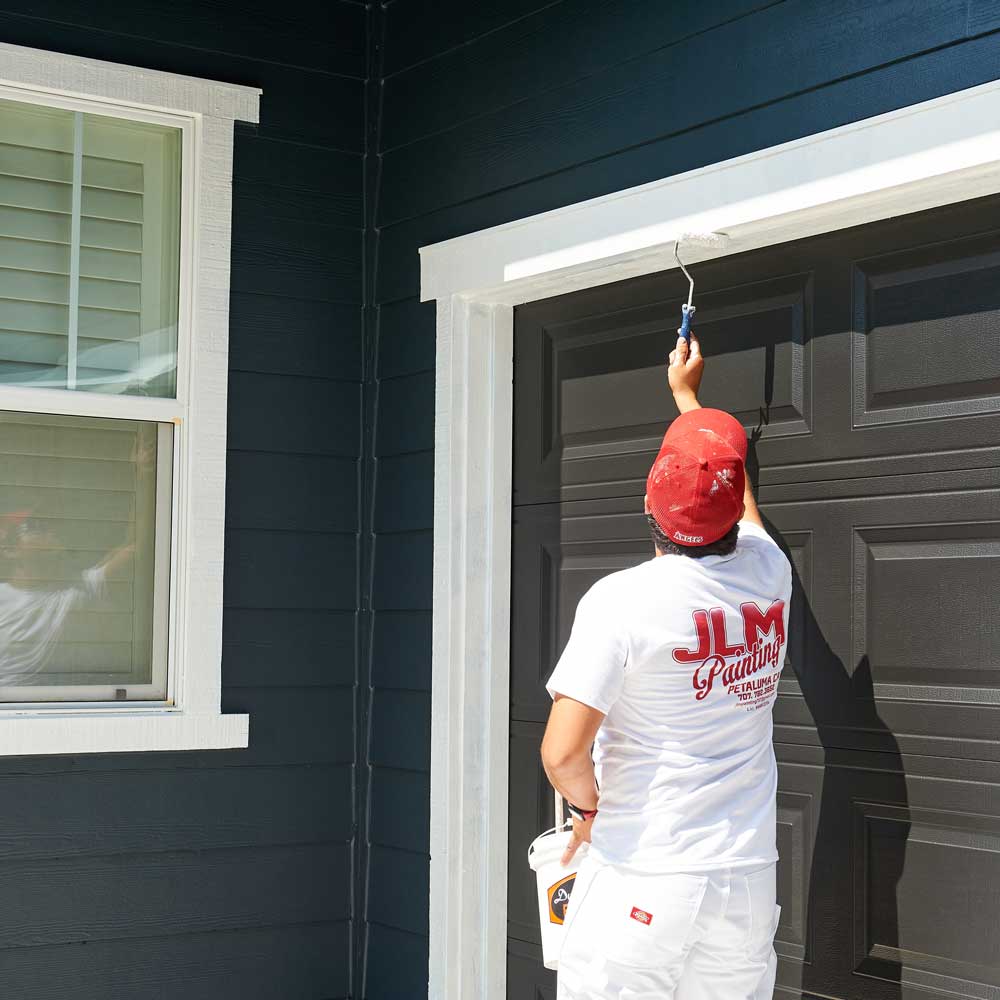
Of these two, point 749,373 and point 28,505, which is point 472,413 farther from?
point 28,505

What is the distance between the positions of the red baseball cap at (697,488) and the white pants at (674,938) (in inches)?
22.3

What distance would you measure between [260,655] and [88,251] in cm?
114

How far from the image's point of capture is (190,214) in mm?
3627

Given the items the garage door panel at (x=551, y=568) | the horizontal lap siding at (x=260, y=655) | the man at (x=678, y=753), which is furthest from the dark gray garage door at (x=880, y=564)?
the horizontal lap siding at (x=260, y=655)

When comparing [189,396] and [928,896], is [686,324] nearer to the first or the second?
[928,896]

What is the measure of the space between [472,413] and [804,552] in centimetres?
105

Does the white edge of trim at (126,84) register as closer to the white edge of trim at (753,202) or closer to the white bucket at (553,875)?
the white edge of trim at (753,202)

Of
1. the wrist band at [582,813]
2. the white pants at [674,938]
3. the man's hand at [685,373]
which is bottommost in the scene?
the white pants at [674,938]

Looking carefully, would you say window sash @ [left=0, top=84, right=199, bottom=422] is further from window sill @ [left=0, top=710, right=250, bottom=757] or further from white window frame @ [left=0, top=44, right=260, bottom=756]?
window sill @ [left=0, top=710, right=250, bottom=757]

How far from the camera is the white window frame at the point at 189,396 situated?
345 cm

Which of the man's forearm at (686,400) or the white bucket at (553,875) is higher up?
the man's forearm at (686,400)

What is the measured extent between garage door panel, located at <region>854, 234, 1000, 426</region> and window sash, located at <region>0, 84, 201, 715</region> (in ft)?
5.78

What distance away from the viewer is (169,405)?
3586 mm

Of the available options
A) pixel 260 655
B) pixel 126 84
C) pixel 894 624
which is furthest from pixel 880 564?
pixel 126 84
